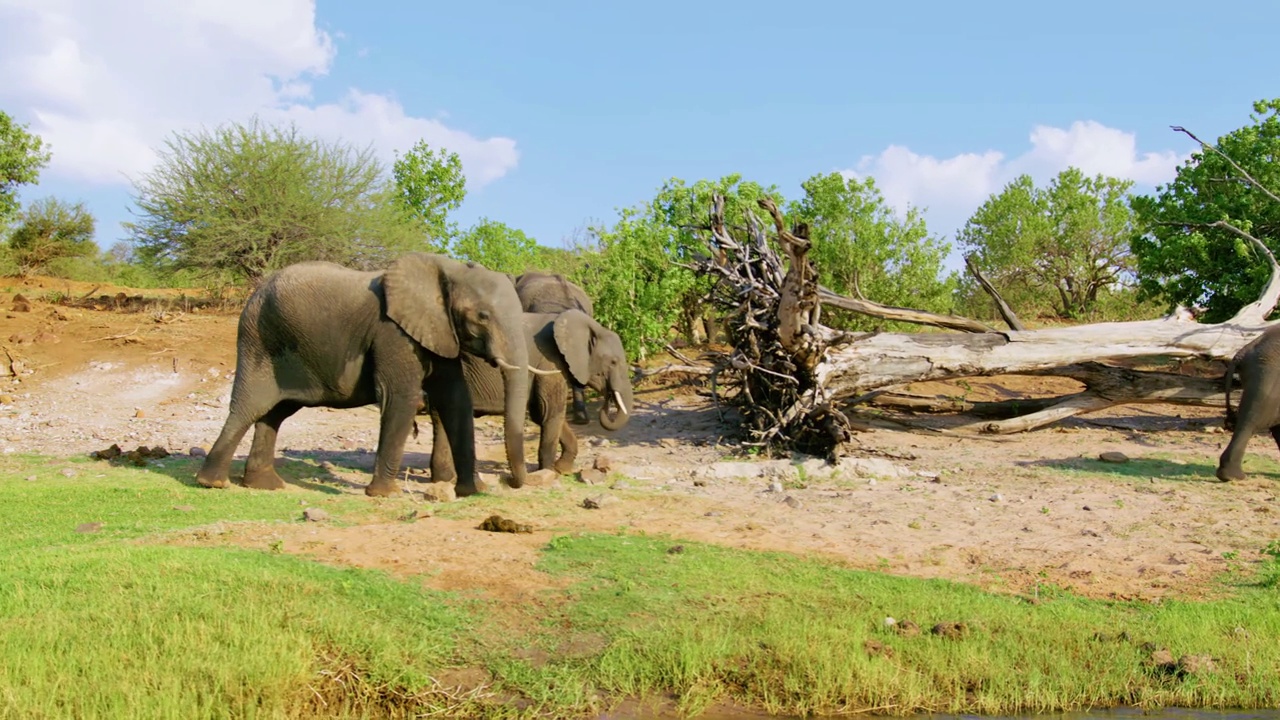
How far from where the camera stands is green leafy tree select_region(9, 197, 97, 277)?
3109 cm

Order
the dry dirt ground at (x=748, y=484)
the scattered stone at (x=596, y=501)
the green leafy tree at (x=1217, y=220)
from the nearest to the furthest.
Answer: the dry dirt ground at (x=748, y=484), the scattered stone at (x=596, y=501), the green leafy tree at (x=1217, y=220)

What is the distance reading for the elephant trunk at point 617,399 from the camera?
12859 mm

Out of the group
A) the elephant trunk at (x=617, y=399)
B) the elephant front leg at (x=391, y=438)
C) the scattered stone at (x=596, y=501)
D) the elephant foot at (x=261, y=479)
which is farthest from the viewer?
the elephant trunk at (x=617, y=399)

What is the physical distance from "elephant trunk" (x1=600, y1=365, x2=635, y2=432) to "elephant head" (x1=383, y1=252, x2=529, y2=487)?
8.32 feet

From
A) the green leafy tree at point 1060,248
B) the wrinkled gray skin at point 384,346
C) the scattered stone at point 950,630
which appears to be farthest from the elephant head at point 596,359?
the green leafy tree at point 1060,248

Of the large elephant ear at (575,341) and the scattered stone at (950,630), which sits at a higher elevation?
the large elephant ear at (575,341)

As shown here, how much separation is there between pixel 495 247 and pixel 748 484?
35.7 feet

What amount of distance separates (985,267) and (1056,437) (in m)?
18.1

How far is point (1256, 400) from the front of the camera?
12.0m

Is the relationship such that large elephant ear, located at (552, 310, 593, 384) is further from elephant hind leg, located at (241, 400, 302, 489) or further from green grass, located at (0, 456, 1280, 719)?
green grass, located at (0, 456, 1280, 719)

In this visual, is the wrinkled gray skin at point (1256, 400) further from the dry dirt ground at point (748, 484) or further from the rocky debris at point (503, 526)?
the rocky debris at point (503, 526)

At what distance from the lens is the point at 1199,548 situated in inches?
344

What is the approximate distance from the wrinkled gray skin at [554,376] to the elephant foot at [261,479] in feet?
5.57

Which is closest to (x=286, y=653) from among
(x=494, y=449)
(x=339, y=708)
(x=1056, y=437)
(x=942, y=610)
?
(x=339, y=708)
